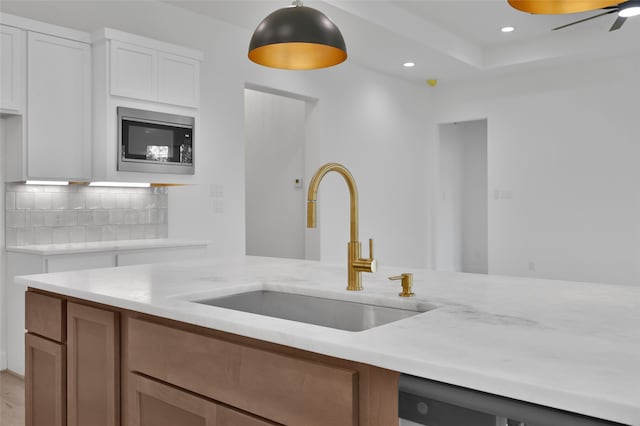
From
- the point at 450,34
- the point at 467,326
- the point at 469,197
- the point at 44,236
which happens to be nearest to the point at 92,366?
the point at 467,326

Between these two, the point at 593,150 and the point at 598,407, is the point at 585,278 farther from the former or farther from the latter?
the point at 598,407

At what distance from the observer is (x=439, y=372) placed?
82 cm

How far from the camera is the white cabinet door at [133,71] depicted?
11.3ft

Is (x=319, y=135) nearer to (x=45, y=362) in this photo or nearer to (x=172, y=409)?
(x=45, y=362)

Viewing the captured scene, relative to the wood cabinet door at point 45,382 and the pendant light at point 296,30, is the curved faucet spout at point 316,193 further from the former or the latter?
the wood cabinet door at point 45,382

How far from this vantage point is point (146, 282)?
170 centimetres

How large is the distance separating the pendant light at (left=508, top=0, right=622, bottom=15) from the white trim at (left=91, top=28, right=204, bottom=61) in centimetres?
272

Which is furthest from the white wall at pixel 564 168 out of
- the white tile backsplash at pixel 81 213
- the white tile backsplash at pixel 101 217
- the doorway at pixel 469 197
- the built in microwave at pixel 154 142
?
the white tile backsplash at pixel 101 217

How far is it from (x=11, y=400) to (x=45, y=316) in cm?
157

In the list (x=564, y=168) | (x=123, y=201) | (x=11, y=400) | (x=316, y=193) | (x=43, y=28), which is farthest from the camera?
(x=564, y=168)

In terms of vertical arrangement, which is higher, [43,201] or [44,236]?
[43,201]

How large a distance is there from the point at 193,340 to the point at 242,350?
179 mm

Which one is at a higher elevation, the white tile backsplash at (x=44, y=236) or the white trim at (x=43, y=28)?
the white trim at (x=43, y=28)

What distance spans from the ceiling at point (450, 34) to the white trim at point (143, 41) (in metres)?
0.51
